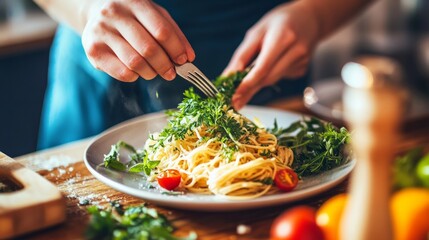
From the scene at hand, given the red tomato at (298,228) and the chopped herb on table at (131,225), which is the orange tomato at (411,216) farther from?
the chopped herb on table at (131,225)

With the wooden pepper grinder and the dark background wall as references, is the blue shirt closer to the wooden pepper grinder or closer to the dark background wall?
the dark background wall

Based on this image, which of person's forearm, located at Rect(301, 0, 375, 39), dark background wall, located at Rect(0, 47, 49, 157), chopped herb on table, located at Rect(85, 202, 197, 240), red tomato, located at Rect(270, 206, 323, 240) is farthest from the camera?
dark background wall, located at Rect(0, 47, 49, 157)

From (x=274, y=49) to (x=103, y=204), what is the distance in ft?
2.54

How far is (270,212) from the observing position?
1457 millimetres

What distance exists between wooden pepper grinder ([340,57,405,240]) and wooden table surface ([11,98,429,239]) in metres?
0.37

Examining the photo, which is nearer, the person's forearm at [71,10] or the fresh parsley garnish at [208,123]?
the fresh parsley garnish at [208,123]

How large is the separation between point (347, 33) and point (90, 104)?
2657 millimetres

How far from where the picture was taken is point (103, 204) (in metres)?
1.51

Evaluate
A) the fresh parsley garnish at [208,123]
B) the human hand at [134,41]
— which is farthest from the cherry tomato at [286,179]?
the human hand at [134,41]

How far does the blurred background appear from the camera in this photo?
12.7ft

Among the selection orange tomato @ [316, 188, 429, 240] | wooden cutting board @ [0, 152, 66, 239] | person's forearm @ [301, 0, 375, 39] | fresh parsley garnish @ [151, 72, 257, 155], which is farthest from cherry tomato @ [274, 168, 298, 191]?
person's forearm @ [301, 0, 375, 39]

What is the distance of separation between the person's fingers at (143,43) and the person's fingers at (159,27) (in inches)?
0.5

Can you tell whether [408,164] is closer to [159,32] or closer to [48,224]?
[159,32]

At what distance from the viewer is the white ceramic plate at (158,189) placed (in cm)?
136
